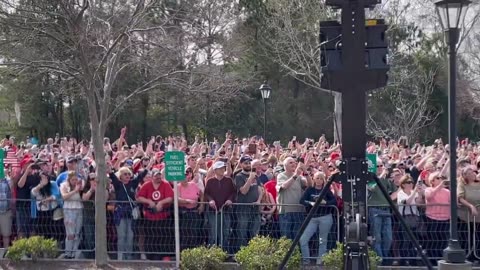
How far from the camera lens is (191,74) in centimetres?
1238

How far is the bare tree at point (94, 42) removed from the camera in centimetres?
1043

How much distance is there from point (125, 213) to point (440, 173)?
5.45m

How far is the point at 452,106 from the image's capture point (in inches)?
413

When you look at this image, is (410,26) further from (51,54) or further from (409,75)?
(51,54)

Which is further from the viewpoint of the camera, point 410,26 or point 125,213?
point 410,26

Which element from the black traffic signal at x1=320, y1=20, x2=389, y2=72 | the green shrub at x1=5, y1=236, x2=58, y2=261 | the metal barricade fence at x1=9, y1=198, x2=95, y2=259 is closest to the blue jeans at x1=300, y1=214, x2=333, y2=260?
the metal barricade fence at x1=9, y1=198, x2=95, y2=259

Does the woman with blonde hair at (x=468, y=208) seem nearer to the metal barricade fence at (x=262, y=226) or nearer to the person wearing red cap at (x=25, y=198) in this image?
the metal barricade fence at (x=262, y=226)

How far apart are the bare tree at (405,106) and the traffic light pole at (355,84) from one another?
1117 inches

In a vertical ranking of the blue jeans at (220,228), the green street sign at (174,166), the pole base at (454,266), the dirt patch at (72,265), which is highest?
the green street sign at (174,166)

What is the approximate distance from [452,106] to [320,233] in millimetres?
2917

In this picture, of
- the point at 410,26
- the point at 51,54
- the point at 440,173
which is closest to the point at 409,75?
the point at 410,26

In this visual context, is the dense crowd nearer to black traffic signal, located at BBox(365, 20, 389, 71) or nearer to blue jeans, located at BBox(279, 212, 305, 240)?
blue jeans, located at BBox(279, 212, 305, 240)

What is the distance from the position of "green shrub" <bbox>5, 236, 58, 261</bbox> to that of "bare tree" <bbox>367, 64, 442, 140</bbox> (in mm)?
25647

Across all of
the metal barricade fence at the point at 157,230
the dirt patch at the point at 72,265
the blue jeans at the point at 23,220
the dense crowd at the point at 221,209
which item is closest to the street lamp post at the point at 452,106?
the dense crowd at the point at 221,209
